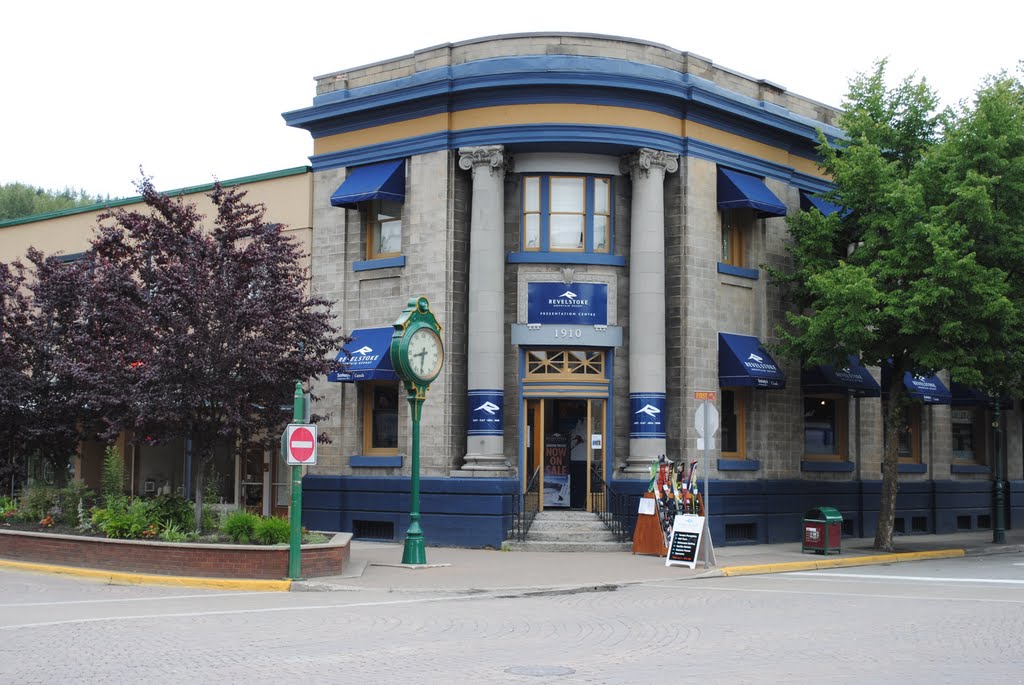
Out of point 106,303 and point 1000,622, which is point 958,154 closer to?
point 1000,622

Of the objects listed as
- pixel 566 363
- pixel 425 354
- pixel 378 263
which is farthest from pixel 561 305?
pixel 425 354

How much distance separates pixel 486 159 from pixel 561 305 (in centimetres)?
363

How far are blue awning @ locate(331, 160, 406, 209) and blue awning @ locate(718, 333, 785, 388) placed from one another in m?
8.23

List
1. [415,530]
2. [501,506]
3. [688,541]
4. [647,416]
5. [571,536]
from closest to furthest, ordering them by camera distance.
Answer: [415,530] → [688,541] → [571,536] → [501,506] → [647,416]

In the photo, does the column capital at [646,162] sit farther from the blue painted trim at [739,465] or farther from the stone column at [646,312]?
the blue painted trim at [739,465]

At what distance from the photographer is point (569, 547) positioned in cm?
2477

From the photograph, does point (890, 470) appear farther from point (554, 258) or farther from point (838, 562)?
point (554, 258)

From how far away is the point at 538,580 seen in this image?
19.6m

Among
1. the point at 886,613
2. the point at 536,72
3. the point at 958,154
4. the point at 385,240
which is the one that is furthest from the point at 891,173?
the point at 886,613

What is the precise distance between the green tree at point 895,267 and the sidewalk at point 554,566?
2.30 metres

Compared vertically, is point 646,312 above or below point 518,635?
above

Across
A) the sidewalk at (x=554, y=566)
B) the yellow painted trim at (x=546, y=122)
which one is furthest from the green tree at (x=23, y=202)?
the sidewalk at (x=554, y=566)

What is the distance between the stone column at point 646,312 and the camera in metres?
26.1

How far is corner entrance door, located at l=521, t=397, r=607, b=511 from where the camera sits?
1043 inches
